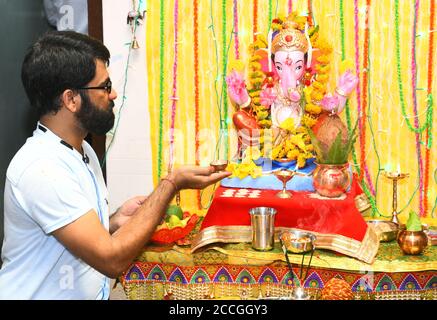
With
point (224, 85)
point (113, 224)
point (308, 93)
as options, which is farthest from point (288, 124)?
point (113, 224)

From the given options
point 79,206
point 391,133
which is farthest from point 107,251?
point 391,133

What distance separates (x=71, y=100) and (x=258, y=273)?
1380mm

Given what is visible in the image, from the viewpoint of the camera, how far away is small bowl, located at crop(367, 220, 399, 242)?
2953 mm

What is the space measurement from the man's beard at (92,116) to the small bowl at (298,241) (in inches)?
46.3

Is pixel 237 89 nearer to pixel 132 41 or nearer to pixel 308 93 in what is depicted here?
pixel 308 93

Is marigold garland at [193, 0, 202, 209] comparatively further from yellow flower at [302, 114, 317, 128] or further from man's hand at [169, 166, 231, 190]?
man's hand at [169, 166, 231, 190]

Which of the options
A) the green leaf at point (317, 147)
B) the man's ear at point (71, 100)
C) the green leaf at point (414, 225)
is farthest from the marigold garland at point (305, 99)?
the man's ear at point (71, 100)

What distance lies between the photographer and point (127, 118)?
11.7ft

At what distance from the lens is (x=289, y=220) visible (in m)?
2.87

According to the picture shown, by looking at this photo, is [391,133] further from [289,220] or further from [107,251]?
[107,251]

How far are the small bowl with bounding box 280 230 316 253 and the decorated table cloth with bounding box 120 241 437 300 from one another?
0.15 ft

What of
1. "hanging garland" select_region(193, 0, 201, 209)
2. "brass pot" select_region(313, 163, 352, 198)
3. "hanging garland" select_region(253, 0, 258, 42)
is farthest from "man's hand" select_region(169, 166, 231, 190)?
"hanging garland" select_region(253, 0, 258, 42)
